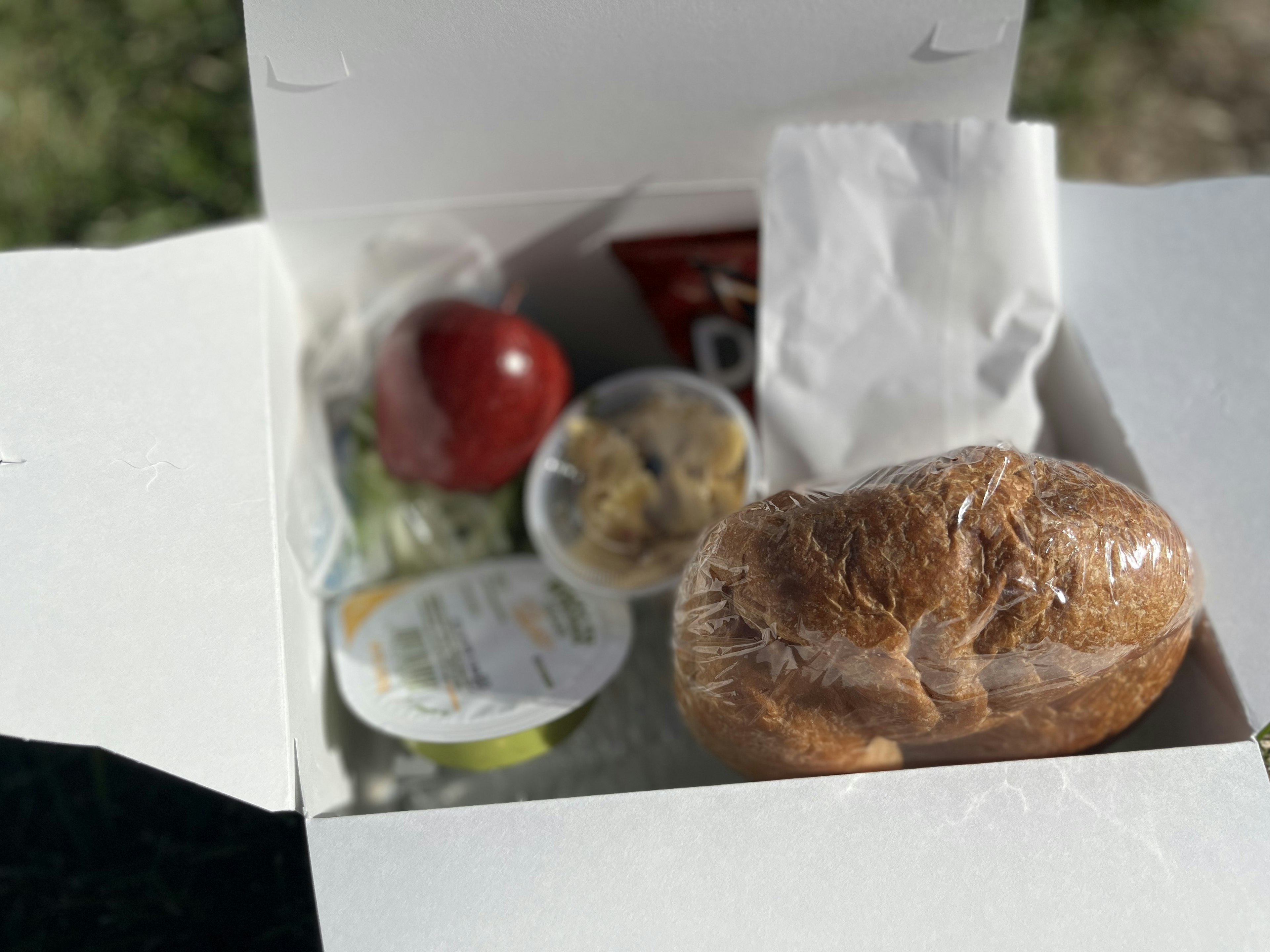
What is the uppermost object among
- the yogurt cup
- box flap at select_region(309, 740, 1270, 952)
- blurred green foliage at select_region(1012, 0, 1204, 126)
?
blurred green foliage at select_region(1012, 0, 1204, 126)

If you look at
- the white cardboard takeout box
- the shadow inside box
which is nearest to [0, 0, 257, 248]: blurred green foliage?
the white cardboard takeout box

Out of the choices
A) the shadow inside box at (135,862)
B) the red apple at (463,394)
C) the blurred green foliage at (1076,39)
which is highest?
the blurred green foliage at (1076,39)

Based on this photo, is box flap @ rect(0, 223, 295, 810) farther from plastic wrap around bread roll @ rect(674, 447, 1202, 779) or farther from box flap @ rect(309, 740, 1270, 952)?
plastic wrap around bread roll @ rect(674, 447, 1202, 779)

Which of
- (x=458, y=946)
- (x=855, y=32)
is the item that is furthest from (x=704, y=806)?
(x=855, y=32)

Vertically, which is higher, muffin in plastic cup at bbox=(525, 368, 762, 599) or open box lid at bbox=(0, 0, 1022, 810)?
open box lid at bbox=(0, 0, 1022, 810)

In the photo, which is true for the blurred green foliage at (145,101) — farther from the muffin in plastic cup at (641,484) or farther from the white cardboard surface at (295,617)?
the muffin in plastic cup at (641,484)

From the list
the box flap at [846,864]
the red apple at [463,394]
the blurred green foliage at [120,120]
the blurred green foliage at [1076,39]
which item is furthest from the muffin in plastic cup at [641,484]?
the blurred green foliage at [1076,39]

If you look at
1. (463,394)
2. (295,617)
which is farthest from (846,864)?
(463,394)
